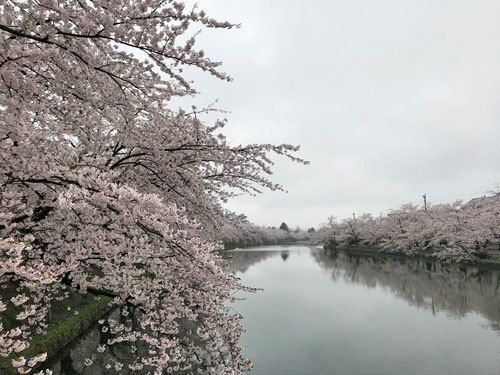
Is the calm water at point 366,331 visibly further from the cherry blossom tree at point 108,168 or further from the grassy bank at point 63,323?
the cherry blossom tree at point 108,168

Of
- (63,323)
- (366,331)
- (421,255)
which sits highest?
(421,255)

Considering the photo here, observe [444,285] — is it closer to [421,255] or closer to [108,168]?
[421,255]

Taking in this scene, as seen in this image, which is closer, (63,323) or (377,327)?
(63,323)

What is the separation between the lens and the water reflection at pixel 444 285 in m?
18.8

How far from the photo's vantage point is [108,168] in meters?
6.16

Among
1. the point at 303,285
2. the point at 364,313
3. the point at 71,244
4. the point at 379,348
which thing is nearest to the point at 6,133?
the point at 71,244

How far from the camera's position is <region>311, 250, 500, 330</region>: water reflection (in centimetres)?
1885

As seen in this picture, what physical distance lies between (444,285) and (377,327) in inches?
481

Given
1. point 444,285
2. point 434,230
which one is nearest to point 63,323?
point 444,285

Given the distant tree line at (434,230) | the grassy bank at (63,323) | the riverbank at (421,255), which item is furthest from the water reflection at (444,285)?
the grassy bank at (63,323)

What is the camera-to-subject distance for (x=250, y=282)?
97.8 feet

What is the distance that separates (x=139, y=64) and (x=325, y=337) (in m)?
12.8

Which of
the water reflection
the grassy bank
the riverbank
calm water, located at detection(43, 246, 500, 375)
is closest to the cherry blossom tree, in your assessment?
the grassy bank

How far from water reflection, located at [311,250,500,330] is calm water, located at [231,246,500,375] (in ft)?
0.17
